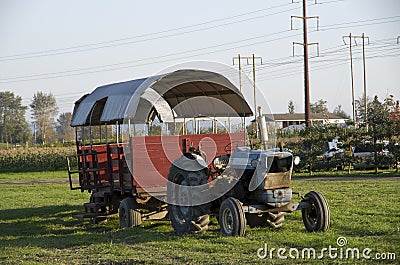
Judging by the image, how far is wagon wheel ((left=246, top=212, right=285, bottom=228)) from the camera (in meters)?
13.2

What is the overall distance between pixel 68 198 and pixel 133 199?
972cm

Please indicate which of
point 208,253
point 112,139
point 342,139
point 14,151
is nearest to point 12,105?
point 14,151

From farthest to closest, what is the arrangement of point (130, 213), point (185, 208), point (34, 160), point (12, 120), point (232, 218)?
point (12, 120) → point (34, 160) → point (130, 213) → point (185, 208) → point (232, 218)

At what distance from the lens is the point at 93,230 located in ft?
50.9

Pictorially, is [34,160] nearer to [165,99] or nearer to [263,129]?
[165,99]

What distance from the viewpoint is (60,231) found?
15.6 m

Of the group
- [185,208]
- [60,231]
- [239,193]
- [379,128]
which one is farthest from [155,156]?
[379,128]

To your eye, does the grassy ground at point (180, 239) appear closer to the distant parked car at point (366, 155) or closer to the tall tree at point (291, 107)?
the distant parked car at point (366, 155)

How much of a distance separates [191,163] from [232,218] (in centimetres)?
186

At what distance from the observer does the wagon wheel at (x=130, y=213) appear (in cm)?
1459

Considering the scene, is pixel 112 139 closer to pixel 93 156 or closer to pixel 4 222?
pixel 93 156

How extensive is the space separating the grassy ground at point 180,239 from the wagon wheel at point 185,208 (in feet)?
0.84

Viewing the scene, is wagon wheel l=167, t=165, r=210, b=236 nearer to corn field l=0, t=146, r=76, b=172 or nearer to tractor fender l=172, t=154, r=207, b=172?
tractor fender l=172, t=154, r=207, b=172

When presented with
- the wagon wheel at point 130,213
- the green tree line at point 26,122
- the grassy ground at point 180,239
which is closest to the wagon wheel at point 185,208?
the grassy ground at point 180,239
